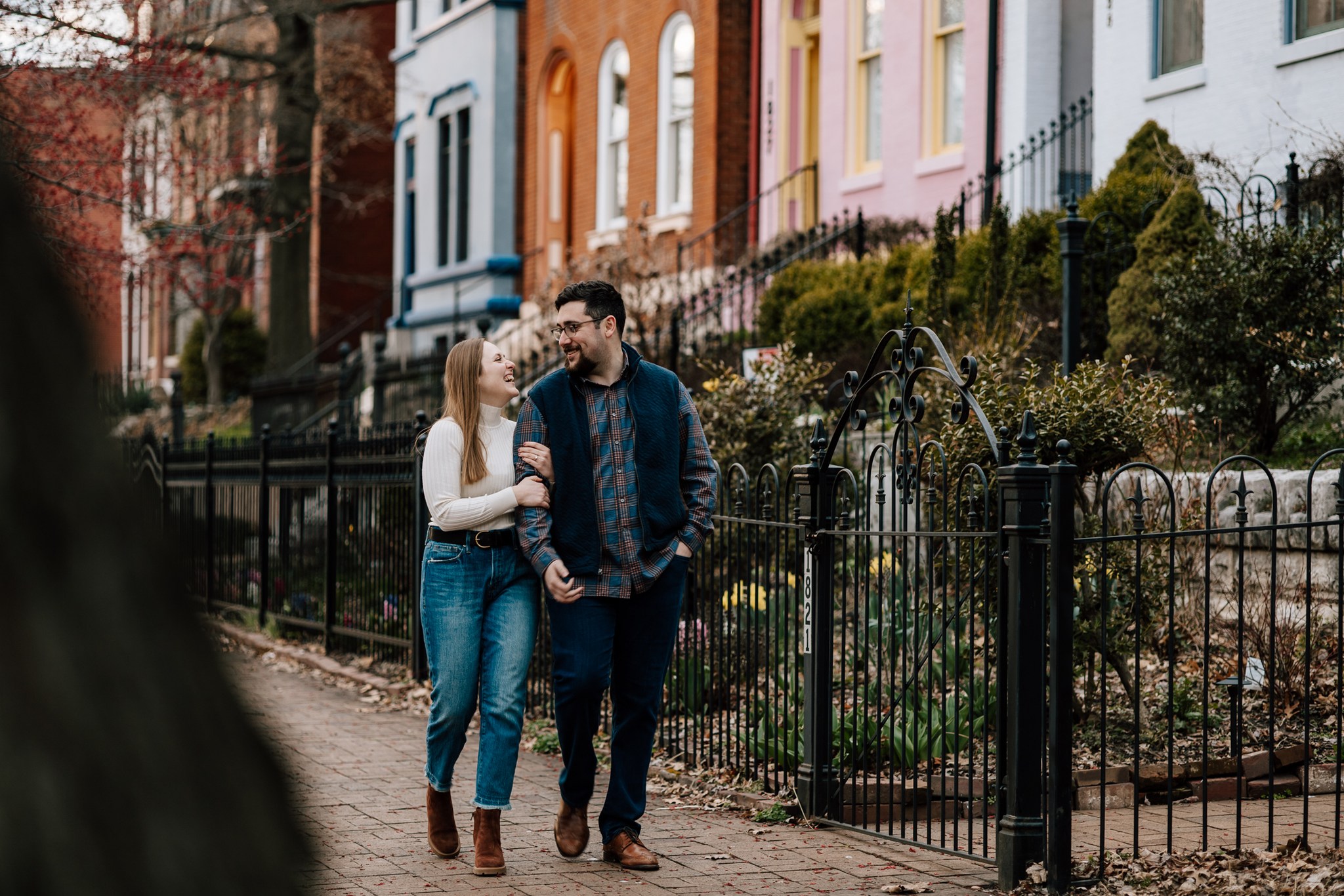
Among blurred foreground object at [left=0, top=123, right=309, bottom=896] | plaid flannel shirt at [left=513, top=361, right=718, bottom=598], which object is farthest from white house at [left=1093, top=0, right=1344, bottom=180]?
blurred foreground object at [left=0, top=123, right=309, bottom=896]

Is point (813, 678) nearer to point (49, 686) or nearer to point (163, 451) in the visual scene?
point (49, 686)

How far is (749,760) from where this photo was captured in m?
6.93

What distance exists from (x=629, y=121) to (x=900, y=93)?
5445mm

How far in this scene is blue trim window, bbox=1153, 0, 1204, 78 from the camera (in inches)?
503

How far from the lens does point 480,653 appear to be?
5578mm

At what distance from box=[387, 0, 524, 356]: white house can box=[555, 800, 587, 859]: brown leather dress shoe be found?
1704 centimetres

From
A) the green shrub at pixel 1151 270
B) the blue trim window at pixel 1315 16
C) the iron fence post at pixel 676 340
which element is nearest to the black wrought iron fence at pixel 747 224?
the iron fence post at pixel 676 340

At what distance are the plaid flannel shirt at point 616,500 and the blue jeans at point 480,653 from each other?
18 centimetres

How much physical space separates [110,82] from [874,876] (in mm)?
9525

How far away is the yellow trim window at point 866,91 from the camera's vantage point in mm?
17156

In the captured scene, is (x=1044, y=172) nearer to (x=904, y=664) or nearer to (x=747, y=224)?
(x=747, y=224)

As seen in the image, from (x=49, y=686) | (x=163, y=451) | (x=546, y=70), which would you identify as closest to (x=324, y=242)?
(x=546, y=70)

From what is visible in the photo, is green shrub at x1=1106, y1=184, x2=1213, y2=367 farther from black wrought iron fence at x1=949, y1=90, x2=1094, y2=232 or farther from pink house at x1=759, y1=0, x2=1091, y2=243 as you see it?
pink house at x1=759, y1=0, x2=1091, y2=243

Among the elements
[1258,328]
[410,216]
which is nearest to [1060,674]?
[1258,328]
